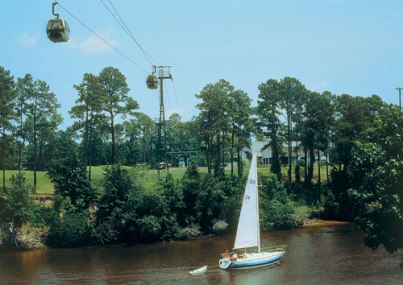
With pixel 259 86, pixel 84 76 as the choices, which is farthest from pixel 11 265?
pixel 259 86

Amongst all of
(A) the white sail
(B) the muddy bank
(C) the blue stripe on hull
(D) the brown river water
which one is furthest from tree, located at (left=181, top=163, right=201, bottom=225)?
(C) the blue stripe on hull

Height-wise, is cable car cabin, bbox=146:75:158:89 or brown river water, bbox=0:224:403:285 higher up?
cable car cabin, bbox=146:75:158:89

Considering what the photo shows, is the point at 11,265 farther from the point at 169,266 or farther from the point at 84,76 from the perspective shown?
the point at 84,76

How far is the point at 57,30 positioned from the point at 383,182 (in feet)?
79.8

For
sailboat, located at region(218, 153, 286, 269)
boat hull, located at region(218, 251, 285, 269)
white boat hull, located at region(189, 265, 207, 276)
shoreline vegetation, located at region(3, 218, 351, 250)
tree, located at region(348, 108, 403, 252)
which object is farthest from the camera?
shoreline vegetation, located at region(3, 218, 351, 250)

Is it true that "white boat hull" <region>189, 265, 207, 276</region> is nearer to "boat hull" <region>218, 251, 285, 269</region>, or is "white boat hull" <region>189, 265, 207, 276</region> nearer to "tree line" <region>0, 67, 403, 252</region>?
"boat hull" <region>218, 251, 285, 269</region>

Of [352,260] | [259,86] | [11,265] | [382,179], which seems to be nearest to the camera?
[382,179]

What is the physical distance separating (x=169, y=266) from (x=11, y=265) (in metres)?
16.9

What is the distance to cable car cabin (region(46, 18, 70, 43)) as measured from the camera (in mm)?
21641

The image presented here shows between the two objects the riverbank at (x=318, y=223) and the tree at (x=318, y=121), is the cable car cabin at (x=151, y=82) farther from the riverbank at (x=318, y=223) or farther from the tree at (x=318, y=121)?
the tree at (x=318, y=121)

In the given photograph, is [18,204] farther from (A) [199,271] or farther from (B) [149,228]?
(A) [199,271]

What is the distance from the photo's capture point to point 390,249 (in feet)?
116

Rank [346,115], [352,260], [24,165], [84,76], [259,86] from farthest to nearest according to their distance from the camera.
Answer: [24,165] → [259,86] → [346,115] → [84,76] → [352,260]

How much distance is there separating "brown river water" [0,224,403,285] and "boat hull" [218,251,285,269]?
53cm
